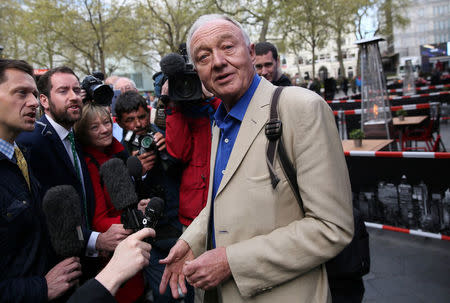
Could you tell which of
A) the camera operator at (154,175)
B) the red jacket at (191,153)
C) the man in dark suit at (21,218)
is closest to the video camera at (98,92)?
the camera operator at (154,175)

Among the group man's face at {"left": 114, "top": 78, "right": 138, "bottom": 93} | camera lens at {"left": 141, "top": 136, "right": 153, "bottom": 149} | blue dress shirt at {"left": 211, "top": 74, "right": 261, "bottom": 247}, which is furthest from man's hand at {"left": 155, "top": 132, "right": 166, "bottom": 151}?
man's face at {"left": 114, "top": 78, "right": 138, "bottom": 93}

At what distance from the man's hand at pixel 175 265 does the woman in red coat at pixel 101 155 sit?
2.89 ft

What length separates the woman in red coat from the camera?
2430 millimetres

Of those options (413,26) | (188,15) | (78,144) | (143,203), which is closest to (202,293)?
(143,203)

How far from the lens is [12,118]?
6.00 feet

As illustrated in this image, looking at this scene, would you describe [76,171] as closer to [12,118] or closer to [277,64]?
[12,118]

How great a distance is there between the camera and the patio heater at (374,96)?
26.7 feet

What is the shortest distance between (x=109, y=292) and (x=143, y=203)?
0.98 meters

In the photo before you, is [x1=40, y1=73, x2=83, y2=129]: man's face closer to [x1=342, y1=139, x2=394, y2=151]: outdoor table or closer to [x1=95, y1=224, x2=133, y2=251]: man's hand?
[x1=95, y1=224, x2=133, y2=251]: man's hand

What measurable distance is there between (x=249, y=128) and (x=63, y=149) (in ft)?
5.16

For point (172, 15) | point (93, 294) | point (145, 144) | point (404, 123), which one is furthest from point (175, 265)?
point (172, 15)

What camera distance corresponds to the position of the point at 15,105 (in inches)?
72.5

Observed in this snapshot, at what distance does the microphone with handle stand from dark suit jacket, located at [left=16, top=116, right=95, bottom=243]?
898 millimetres

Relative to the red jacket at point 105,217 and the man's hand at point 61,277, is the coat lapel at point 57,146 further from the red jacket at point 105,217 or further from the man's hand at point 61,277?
the man's hand at point 61,277
